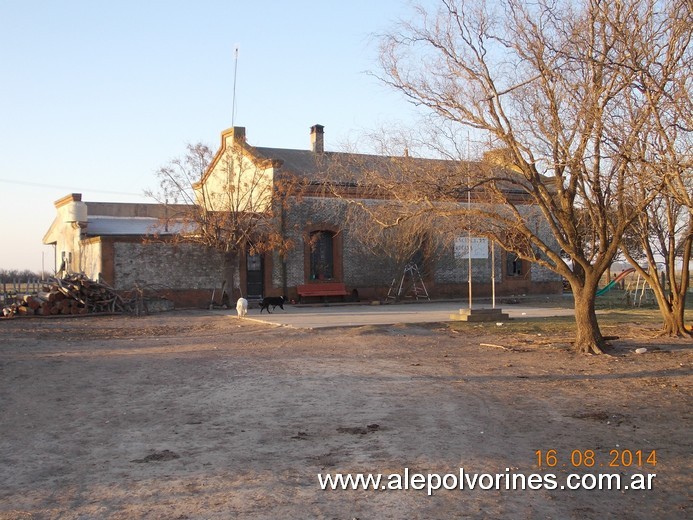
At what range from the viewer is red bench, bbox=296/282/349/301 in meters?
30.0

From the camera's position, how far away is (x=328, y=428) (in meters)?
7.30

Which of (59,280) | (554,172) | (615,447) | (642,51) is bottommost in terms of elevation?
(615,447)

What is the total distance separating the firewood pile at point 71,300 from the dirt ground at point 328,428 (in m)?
10.4

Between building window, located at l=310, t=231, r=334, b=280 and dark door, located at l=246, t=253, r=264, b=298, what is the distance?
7.89ft

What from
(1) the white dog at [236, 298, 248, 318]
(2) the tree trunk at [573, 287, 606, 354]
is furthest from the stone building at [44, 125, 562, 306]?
(2) the tree trunk at [573, 287, 606, 354]

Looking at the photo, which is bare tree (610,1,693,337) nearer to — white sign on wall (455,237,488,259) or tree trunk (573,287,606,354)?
tree trunk (573,287,606,354)

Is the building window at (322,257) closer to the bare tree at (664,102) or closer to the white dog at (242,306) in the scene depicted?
the white dog at (242,306)

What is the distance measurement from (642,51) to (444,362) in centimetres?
607

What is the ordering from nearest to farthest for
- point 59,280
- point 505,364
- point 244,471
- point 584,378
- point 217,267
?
point 244,471, point 584,378, point 505,364, point 59,280, point 217,267

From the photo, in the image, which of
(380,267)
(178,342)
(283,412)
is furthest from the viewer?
(380,267)

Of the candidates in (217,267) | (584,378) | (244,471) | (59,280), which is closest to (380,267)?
(217,267)

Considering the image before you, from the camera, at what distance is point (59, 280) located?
24.8 metres

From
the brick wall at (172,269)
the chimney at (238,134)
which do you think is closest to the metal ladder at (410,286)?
the brick wall at (172,269)

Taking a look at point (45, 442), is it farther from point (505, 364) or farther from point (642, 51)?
point (642, 51)
